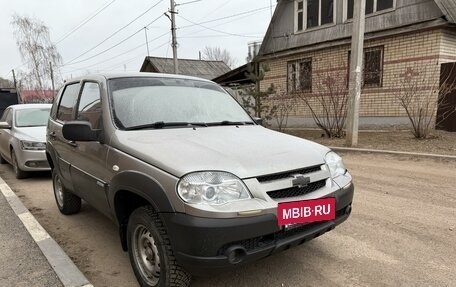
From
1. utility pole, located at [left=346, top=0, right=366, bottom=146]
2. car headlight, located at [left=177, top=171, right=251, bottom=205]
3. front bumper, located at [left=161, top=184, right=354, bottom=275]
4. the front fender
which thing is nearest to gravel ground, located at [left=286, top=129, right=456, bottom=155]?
utility pole, located at [left=346, top=0, right=366, bottom=146]

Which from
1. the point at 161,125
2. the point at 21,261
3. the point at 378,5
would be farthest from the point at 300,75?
the point at 21,261

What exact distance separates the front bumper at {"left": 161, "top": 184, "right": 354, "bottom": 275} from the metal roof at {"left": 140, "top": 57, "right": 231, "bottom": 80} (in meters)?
26.0

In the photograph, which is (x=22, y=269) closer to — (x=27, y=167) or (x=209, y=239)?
(x=209, y=239)

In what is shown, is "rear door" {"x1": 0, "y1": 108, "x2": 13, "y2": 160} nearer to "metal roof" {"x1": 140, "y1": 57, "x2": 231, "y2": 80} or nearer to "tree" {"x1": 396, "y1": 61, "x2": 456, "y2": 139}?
"tree" {"x1": 396, "y1": 61, "x2": 456, "y2": 139}

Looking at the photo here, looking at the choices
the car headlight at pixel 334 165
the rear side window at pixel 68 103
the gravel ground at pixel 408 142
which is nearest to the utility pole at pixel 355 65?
the gravel ground at pixel 408 142

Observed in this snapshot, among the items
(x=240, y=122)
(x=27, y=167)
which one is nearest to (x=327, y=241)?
(x=240, y=122)

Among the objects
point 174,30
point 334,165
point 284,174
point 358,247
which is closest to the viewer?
point 284,174

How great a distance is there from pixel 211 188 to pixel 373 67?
44.2ft

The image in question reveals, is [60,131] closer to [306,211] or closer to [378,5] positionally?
[306,211]

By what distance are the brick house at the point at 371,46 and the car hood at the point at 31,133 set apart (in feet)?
30.2

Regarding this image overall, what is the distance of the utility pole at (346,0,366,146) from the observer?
30.5 feet

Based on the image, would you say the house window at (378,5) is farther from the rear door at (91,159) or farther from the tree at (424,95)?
the rear door at (91,159)

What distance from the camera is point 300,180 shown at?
2.65 metres

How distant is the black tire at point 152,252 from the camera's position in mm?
2531
